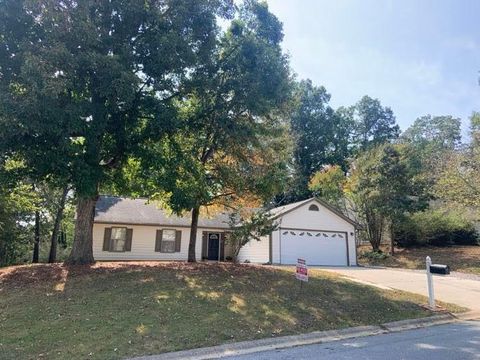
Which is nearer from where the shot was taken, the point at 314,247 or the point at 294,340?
the point at 294,340

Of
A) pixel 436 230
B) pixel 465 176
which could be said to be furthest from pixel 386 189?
pixel 465 176

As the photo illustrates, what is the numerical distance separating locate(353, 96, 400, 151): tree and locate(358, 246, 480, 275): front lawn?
27789mm

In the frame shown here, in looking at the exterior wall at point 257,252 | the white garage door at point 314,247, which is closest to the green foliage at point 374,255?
the white garage door at point 314,247

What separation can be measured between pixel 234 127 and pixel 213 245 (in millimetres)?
13612

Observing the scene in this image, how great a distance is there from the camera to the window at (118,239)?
889 inches

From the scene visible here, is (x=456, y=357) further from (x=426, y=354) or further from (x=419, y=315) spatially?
(x=419, y=315)

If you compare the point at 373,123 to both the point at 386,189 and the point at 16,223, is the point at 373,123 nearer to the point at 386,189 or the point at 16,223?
the point at 386,189

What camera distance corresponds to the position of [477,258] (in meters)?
23.8

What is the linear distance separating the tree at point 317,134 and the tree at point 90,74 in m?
35.6

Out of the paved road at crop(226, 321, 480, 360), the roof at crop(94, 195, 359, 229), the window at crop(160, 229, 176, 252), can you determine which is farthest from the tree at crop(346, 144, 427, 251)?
the paved road at crop(226, 321, 480, 360)

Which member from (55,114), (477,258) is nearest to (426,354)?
(55,114)

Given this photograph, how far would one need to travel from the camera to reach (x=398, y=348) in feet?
23.6

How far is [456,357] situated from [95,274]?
32.5ft

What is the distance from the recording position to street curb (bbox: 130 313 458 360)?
22.6 ft
